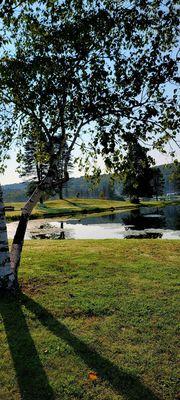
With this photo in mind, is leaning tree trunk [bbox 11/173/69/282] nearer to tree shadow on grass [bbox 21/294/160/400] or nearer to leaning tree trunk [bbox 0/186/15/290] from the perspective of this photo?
leaning tree trunk [bbox 0/186/15/290]

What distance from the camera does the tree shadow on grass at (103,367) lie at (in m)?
6.88

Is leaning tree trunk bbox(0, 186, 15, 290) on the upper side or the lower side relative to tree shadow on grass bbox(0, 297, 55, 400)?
upper

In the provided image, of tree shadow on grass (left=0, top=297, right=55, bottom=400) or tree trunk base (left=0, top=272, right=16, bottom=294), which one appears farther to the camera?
tree trunk base (left=0, top=272, right=16, bottom=294)

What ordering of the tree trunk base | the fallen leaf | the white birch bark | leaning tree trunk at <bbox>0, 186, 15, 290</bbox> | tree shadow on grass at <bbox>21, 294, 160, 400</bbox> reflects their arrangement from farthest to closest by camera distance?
the white birch bark → the tree trunk base → leaning tree trunk at <bbox>0, 186, 15, 290</bbox> → the fallen leaf → tree shadow on grass at <bbox>21, 294, 160, 400</bbox>

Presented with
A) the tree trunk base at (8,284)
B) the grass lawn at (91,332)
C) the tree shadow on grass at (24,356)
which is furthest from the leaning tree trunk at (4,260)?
the tree shadow on grass at (24,356)

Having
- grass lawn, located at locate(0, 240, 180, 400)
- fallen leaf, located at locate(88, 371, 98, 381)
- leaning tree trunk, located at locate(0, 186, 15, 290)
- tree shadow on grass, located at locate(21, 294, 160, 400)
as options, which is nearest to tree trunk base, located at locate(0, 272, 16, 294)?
leaning tree trunk, located at locate(0, 186, 15, 290)

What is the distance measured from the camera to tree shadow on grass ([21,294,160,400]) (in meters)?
6.88

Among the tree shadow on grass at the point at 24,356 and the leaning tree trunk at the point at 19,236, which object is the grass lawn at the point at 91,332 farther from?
the leaning tree trunk at the point at 19,236

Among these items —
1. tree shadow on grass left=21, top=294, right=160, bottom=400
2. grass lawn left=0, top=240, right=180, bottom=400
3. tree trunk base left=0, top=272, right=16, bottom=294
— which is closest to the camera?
tree shadow on grass left=21, top=294, right=160, bottom=400

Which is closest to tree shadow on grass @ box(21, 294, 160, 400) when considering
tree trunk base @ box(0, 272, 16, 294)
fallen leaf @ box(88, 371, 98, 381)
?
fallen leaf @ box(88, 371, 98, 381)

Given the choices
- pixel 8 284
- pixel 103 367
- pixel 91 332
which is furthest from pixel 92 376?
pixel 8 284

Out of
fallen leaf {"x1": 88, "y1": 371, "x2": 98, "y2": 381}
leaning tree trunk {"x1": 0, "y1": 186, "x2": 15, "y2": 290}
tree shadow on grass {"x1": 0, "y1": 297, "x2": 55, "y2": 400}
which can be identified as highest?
leaning tree trunk {"x1": 0, "y1": 186, "x2": 15, "y2": 290}

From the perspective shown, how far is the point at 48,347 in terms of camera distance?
8484mm

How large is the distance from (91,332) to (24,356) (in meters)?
1.83
